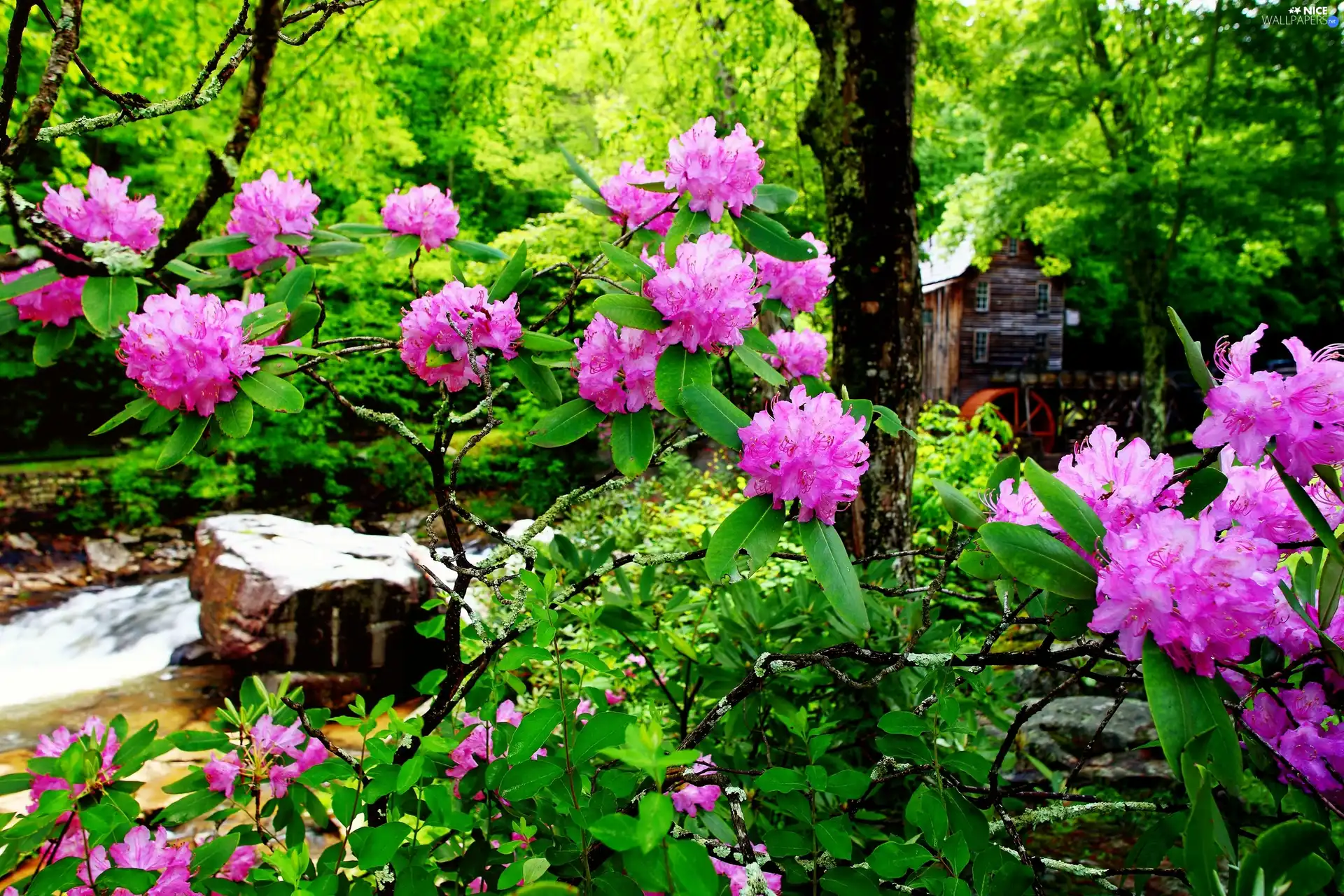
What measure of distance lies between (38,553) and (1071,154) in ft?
51.7

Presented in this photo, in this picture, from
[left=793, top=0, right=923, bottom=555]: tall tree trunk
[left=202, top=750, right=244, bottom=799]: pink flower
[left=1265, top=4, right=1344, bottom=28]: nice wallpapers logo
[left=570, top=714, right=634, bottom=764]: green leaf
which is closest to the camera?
[left=570, top=714, right=634, bottom=764]: green leaf

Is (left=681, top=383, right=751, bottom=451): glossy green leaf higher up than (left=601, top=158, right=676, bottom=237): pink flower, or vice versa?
(left=601, top=158, right=676, bottom=237): pink flower

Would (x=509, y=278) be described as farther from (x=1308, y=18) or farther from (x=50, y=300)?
(x=1308, y=18)

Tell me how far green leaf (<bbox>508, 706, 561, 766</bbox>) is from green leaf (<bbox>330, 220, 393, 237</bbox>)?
119 cm

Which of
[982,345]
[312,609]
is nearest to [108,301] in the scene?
[312,609]

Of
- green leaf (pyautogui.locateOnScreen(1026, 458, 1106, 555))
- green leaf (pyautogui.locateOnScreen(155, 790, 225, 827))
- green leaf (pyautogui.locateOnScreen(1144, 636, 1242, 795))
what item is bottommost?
green leaf (pyautogui.locateOnScreen(155, 790, 225, 827))

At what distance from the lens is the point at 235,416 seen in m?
1.10

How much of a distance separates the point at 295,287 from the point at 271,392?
322mm

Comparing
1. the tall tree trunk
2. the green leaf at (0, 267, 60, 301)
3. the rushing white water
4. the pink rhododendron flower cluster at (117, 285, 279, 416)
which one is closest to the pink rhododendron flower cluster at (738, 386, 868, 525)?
the pink rhododendron flower cluster at (117, 285, 279, 416)

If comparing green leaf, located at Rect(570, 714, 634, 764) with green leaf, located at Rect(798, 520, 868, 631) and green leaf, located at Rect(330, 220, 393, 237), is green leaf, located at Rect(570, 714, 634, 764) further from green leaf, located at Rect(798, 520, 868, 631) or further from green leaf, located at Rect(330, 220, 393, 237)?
green leaf, located at Rect(330, 220, 393, 237)

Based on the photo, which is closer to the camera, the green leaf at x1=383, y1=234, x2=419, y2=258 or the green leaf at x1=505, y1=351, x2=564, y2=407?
the green leaf at x1=505, y1=351, x2=564, y2=407

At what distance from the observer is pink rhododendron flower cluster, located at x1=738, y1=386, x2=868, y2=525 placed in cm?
89

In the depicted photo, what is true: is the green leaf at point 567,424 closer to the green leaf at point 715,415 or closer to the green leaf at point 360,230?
the green leaf at point 715,415

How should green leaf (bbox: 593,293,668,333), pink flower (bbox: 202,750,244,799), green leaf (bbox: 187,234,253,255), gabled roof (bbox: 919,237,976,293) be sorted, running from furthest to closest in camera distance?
gabled roof (bbox: 919,237,976,293) < green leaf (bbox: 187,234,253,255) < pink flower (bbox: 202,750,244,799) < green leaf (bbox: 593,293,668,333)
